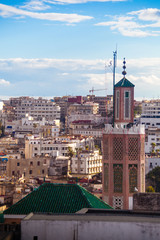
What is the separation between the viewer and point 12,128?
302 ft

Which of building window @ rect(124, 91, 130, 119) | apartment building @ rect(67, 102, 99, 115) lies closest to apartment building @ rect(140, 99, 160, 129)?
apartment building @ rect(67, 102, 99, 115)

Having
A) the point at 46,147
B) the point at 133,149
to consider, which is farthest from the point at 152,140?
the point at 133,149

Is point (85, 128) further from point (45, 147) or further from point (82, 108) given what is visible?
point (45, 147)

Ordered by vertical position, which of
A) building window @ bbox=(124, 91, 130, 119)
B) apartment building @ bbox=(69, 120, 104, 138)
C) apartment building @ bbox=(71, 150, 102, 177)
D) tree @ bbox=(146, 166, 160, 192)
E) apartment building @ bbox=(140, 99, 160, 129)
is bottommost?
tree @ bbox=(146, 166, 160, 192)

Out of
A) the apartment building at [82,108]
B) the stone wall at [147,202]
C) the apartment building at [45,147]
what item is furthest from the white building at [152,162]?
the apartment building at [82,108]

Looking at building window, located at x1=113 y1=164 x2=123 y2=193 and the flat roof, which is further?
building window, located at x1=113 y1=164 x2=123 y2=193

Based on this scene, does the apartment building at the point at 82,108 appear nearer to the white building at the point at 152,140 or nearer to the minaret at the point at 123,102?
the white building at the point at 152,140

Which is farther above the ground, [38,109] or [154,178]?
[38,109]

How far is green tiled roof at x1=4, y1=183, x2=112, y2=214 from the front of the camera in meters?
16.1

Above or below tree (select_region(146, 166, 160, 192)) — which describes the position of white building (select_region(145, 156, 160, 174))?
above

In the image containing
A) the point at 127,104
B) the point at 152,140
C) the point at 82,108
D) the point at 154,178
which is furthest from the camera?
the point at 82,108

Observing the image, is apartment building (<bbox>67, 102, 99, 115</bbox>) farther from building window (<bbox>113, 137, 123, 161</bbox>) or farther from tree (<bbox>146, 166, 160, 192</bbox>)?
building window (<bbox>113, 137, 123, 161</bbox>)

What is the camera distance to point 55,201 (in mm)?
16391

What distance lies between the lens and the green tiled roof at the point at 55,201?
16.1 meters
